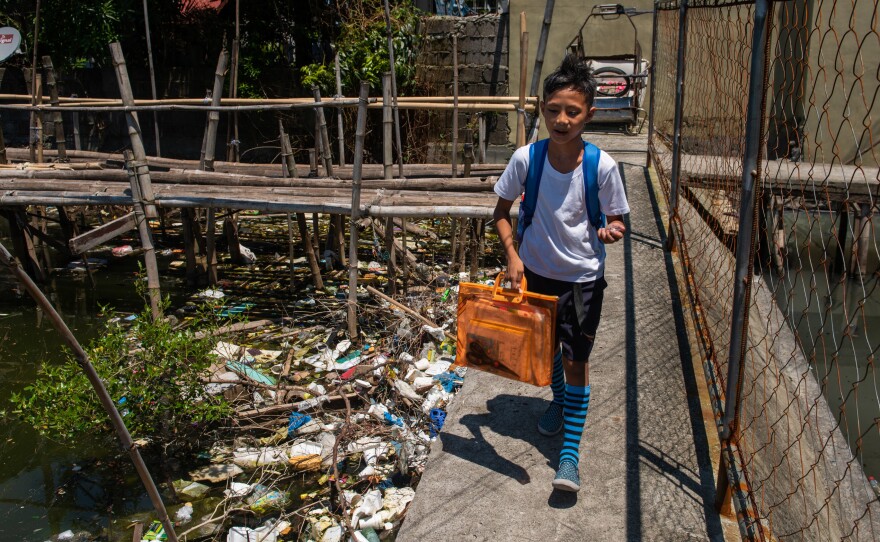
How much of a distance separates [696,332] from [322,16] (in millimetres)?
9110

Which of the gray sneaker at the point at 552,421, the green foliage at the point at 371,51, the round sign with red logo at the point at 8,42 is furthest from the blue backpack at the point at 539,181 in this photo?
the green foliage at the point at 371,51

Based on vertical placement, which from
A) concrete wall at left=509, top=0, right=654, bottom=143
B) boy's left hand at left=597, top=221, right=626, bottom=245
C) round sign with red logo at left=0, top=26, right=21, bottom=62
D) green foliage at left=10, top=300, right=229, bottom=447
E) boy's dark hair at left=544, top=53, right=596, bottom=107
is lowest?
green foliage at left=10, top=300, right=229, bottom=447

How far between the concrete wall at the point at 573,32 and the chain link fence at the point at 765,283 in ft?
6.93

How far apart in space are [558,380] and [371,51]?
8458 mm

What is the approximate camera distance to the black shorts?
108 inches

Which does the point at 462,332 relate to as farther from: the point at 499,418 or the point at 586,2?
the point at 586,2

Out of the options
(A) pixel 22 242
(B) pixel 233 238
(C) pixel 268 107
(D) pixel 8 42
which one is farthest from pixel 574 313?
(D) pixel 8 42

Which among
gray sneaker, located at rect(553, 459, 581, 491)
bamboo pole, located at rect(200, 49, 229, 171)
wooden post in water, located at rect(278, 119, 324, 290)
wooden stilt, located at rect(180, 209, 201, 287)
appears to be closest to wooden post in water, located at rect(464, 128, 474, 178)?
wooden post in water, located at rect(278, 119, 324, 290)

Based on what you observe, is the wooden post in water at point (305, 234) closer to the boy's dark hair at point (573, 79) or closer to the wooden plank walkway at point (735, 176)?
the wooden plank walkway at point (735, 176)

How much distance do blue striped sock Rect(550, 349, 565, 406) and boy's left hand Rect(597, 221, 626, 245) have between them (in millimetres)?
552

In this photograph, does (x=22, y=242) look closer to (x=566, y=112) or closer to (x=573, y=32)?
(x=566, y=112)

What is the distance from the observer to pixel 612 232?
2.56m

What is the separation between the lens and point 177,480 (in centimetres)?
407

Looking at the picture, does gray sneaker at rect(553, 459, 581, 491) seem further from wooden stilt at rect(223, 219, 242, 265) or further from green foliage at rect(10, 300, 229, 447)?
wooden stilt at rect(223, 219, 242, 265)
